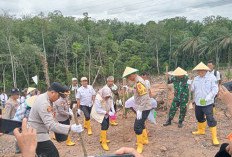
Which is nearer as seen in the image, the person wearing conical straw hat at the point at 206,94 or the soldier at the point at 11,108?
the soldier at the point at 11,108

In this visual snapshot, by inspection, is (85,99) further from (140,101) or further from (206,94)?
(206,94)

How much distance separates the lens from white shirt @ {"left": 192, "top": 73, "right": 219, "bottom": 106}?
4.41 m

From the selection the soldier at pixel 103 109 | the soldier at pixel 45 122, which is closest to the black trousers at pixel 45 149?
the soldier at pixel 45 122

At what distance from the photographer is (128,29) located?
38.0m

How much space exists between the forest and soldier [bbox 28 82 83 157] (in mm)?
21943

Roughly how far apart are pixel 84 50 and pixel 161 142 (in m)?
26.2

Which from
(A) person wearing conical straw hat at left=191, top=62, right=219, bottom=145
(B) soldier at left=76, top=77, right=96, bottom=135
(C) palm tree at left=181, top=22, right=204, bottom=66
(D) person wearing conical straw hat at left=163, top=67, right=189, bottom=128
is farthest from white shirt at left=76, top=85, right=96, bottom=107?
(C) palm tree at left=181, top=22, right=204, bottom=66

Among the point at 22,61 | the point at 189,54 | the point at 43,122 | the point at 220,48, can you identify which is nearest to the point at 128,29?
the point at 189,54

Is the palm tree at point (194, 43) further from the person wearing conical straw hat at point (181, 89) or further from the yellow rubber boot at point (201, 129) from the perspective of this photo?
the yellow rubber boot at point (201, 129)

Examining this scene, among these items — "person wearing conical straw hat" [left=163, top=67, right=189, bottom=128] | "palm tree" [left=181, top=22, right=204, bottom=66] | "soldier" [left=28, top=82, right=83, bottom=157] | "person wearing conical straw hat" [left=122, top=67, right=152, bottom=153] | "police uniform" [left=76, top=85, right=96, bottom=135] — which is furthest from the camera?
"palm tree" [left=181, top=22, right=204, bottom=66]

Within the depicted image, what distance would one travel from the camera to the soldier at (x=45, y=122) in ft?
9.22

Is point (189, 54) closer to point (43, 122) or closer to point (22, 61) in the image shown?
point (22, 61)

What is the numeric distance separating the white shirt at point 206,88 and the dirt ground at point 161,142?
1.03m

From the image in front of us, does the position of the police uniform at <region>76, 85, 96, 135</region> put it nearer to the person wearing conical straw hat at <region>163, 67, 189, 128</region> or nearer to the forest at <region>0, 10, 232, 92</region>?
the person wearing conical straw hat at <region>163, 67, 189, 128</region>
